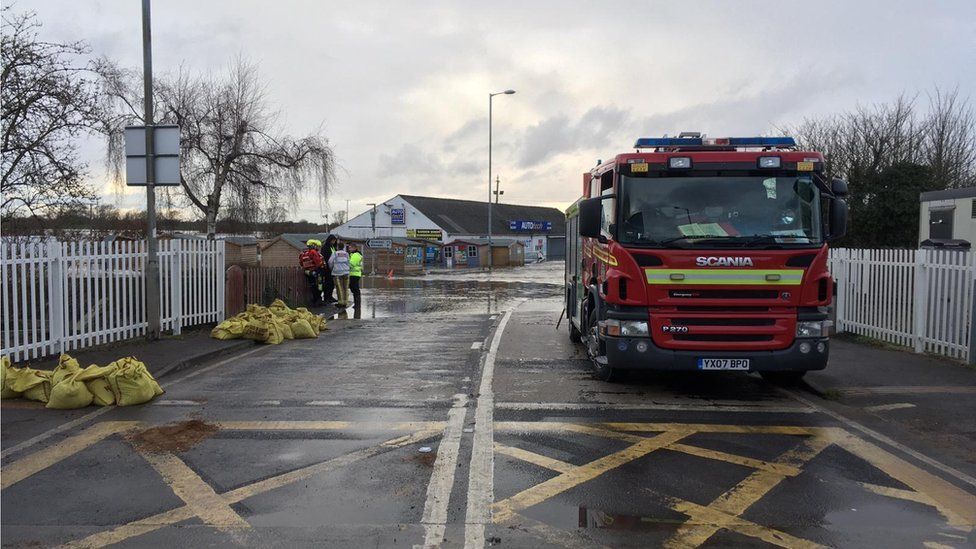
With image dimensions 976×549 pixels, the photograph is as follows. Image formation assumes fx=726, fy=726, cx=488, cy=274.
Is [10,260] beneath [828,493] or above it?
above

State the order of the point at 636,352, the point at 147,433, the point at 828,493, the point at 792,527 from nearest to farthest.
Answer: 1. the point at 792,527
2. the point at 828,493
3. the point at 147,433
4. the point at 636,352

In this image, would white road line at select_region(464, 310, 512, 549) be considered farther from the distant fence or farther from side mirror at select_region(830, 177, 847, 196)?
the distant fence

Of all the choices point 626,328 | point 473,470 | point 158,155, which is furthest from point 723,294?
point 158,155

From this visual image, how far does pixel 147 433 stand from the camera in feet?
21.7

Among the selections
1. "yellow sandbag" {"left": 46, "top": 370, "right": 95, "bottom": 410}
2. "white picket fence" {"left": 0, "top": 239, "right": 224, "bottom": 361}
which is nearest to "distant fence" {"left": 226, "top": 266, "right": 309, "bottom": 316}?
"white picket fence" {"left": 0, "top": 239, "right": 224, "bottom": 361}

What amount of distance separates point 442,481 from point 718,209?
4.42 metres

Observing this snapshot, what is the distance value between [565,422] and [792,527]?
2.76 metres

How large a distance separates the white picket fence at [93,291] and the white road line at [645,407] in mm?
6255

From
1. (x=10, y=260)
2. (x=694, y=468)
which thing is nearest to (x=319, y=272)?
(x=10, y=260)

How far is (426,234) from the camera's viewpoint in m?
73.1

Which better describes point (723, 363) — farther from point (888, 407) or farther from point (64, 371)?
point (64, 371)

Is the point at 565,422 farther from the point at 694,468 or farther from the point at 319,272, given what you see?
the point at 319,272

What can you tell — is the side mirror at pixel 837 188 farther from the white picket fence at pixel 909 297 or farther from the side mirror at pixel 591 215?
the white picket fence at pixel 909 297

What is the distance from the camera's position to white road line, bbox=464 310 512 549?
4.39 metres
